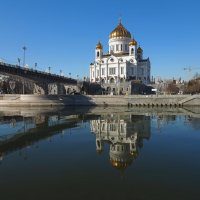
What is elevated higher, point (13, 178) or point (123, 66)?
point (123, 66)

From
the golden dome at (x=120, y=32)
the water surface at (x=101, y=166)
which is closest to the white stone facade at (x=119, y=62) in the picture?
the golden dome at (x=120, y=32)

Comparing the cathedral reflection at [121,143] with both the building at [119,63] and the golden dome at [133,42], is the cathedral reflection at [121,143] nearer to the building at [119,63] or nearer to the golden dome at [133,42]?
the building at [119,63]

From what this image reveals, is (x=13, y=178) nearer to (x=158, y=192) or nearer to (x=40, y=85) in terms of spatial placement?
(x=158, y=192)

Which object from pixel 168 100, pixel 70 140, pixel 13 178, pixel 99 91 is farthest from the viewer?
pixel 99 91

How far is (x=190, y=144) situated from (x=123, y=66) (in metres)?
86.5

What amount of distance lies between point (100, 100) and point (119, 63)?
33.1 meters

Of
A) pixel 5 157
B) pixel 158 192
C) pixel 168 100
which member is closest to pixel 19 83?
pixel 168 100

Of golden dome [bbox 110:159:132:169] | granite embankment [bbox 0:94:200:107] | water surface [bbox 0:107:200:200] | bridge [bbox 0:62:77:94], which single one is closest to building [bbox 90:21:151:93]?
bridge [bbox 0:62:77:94]

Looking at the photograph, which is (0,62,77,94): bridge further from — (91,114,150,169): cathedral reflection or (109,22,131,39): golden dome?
(91,114,150,169): cathedral reflection

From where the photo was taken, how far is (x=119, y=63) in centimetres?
10681

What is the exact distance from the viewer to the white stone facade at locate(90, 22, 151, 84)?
107m

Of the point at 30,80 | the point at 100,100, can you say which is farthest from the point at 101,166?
the point at 100,100

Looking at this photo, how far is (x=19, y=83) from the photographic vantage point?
368 feet

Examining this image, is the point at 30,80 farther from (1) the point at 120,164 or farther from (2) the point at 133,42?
(1) the point at 120,164
